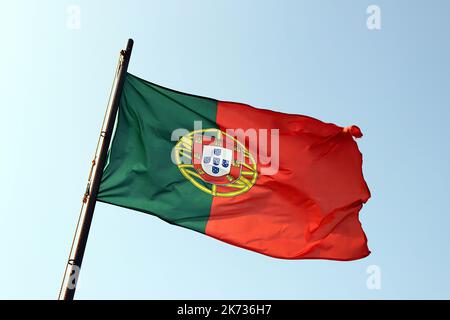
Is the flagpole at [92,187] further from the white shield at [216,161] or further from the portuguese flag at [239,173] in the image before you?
the white shield at [216,161]

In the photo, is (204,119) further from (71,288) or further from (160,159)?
(71,288)

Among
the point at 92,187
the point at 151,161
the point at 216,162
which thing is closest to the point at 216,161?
the point at 216,162

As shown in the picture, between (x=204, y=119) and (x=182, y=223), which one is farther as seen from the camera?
(x=204, y=119)

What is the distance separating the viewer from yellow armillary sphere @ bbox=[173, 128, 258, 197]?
34.2 ft

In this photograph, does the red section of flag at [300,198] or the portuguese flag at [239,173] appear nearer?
the portuguese flag at [239,173]

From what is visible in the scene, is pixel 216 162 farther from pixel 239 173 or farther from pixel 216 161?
pixel 239 173

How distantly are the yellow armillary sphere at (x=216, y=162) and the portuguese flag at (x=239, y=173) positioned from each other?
2cm

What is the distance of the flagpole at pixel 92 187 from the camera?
7844mm

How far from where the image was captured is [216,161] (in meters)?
10.7

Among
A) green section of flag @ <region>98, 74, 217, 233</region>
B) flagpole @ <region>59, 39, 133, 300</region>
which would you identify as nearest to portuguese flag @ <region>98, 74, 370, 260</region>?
green section of flag @ <region>98, 74, 217, 233</region>

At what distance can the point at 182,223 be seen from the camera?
32.9 feet

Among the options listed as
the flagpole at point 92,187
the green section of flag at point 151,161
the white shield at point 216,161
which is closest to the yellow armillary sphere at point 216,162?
the white shield at point 216,161
